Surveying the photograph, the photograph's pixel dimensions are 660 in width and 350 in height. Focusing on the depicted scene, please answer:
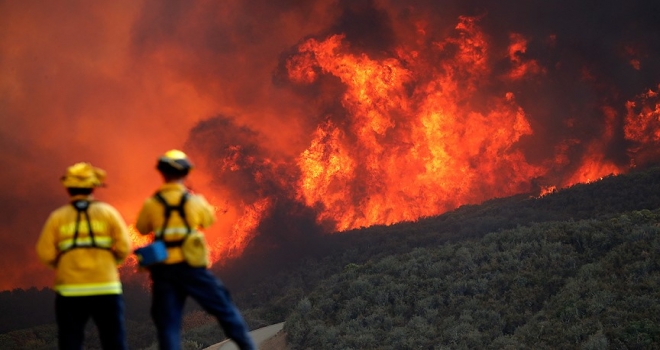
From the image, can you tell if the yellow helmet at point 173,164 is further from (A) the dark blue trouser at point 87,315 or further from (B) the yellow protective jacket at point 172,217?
(A) the dark blue trouser at point 87,315

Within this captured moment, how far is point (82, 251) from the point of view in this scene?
5750 mm

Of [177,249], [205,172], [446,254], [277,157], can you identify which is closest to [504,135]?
[277,157]

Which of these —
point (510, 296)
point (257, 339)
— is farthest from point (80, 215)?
point (257, 339)

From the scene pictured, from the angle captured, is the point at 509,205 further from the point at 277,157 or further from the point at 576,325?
the point at 576,325

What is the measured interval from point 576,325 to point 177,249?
13292mm

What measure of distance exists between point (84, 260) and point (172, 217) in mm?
901

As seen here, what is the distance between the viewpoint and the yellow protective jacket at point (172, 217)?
568 cm

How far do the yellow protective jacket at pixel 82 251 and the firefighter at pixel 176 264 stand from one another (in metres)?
0.34

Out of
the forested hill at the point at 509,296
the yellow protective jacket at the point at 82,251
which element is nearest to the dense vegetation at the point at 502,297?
the forested hill at the point at 509,296

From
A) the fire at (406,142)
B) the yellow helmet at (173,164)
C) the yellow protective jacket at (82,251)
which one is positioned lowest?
the yellow protective jacket at (82,251)

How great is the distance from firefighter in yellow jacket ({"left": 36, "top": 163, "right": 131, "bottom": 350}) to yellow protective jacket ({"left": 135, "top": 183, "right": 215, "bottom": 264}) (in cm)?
35

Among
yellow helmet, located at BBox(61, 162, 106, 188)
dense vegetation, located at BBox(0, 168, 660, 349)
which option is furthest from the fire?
yellow helmet, located at BBox(61, 162, 106, 188)

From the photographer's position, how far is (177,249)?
568 cm

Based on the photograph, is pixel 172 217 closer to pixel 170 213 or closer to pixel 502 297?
pixel 170 213
